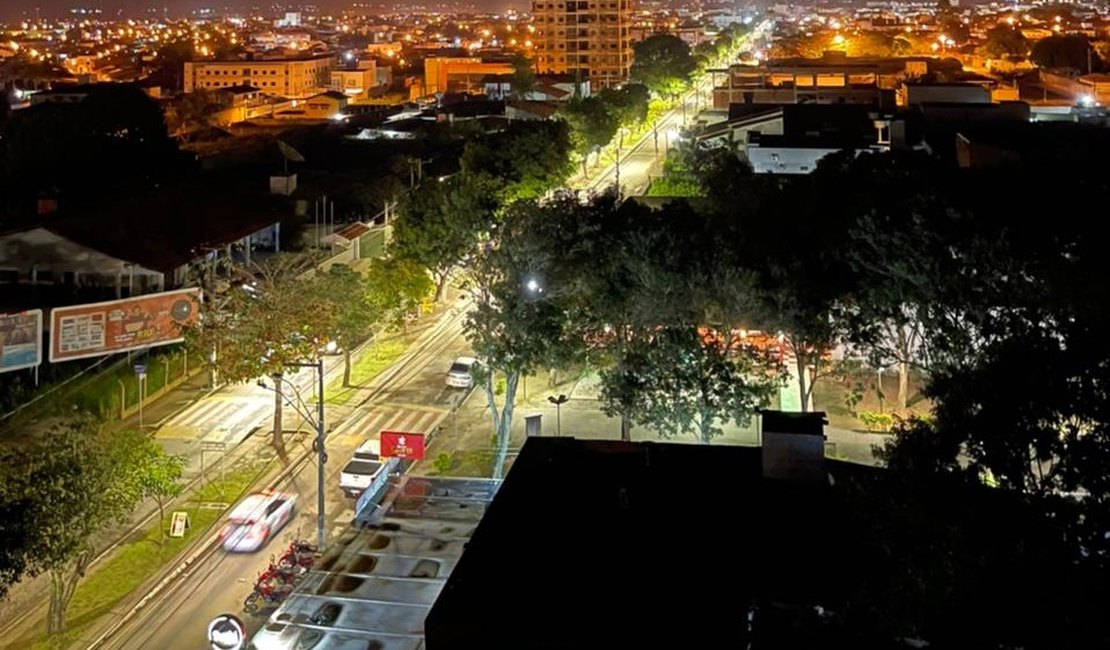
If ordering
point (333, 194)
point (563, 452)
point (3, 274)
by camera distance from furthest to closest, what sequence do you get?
1. point (333, 194)
2. point (3, 274)
3. point (563, 452)

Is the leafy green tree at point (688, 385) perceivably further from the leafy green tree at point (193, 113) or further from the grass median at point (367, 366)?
the leafy green tree at point (193, 113)

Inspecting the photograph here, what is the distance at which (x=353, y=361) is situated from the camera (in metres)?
30.6

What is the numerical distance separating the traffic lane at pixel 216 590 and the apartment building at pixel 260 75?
344 ft

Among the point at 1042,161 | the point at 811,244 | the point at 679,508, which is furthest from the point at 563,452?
the point at 1042,161

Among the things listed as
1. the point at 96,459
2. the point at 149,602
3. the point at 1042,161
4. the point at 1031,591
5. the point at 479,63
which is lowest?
the point at 149,602

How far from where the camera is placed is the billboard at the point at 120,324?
2267 centimetres

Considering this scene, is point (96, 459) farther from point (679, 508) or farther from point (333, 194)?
point (333, 194)

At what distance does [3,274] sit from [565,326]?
18.1 metres

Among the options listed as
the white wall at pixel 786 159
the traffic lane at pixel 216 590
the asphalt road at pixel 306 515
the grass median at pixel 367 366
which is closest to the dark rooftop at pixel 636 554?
the traffic lane at pixel 216 590

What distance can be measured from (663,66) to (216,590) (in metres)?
77.8

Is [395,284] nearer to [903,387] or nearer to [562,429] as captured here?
[562,429]

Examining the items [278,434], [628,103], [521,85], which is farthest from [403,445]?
[521,85]

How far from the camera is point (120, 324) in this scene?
933 inches

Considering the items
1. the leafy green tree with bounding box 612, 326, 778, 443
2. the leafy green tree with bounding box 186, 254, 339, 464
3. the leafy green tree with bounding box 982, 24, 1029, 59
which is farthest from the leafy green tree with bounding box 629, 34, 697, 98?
the leafy green tree with bounding box 612, 326, 778, 443
